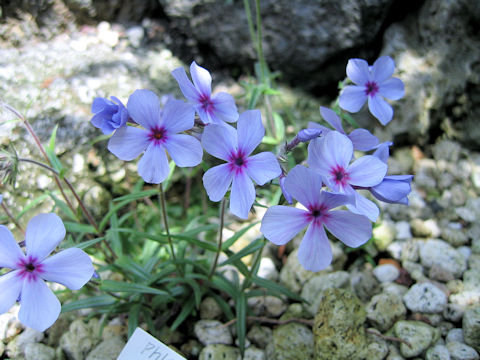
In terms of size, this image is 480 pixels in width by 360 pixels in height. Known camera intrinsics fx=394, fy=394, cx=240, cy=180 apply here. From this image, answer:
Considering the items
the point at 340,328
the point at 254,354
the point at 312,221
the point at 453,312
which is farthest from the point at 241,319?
the point at 453,312

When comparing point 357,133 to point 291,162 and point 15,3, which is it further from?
point 15,3

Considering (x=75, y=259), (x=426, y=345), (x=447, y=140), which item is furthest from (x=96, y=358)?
(x=447, y=140)

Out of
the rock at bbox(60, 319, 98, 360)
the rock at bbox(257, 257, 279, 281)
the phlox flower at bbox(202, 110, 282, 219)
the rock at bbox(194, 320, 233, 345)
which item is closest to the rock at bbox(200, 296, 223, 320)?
the rock at bbox(194, 320, 233, 345)

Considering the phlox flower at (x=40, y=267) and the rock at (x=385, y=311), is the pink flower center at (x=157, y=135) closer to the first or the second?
the phlox flower at (x=40, y=267)

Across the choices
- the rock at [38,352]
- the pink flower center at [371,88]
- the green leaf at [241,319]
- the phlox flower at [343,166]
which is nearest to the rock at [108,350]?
the rock at [38,352]

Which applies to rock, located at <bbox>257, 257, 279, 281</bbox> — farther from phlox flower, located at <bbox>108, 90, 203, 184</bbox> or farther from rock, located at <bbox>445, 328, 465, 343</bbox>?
phlox flower, located at <bbox>108, 90, 203, 184</bbox>

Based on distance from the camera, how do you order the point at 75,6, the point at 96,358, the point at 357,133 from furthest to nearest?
the point at 75,6 → the point at 96,358 → the point at 357,133
